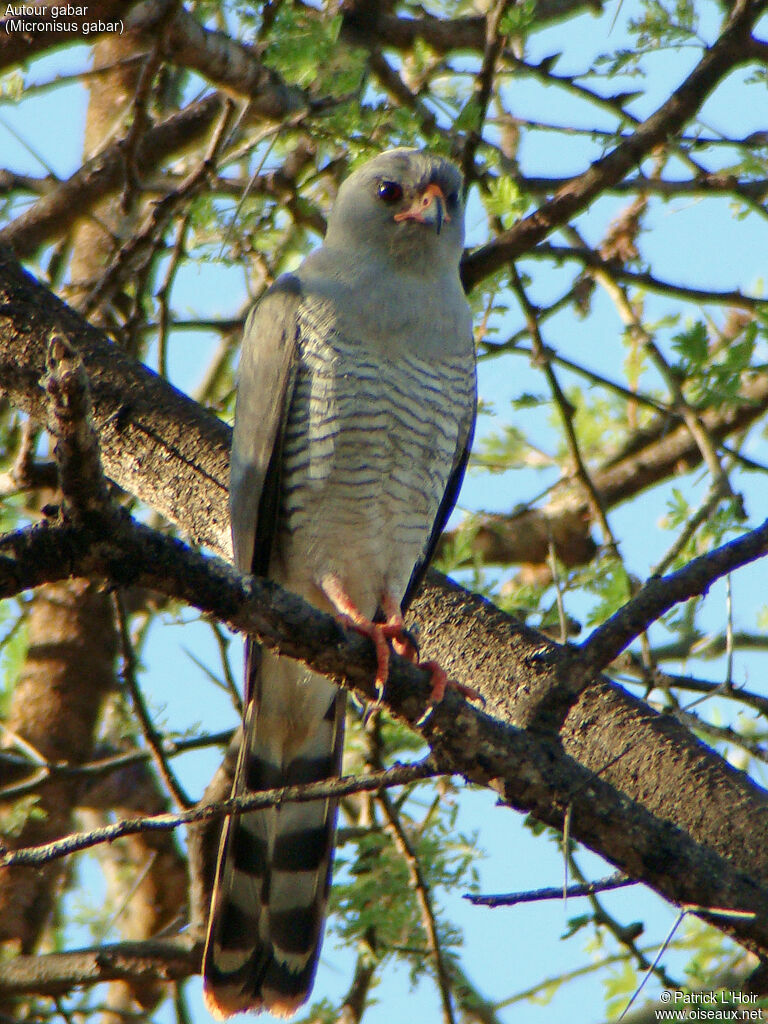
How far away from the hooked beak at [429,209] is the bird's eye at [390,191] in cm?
8

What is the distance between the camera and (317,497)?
3.36 metres

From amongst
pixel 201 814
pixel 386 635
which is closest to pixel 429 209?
pixel 386 635

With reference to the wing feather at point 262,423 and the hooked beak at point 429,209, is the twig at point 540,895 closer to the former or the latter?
the wing feather at point 262,423

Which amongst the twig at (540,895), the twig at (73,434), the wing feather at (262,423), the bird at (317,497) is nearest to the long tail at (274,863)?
the bird at (317,497)

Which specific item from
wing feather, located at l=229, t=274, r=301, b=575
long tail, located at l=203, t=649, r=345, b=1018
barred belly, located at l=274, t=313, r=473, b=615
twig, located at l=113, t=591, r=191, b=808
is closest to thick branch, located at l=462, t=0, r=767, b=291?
barred belly, located at l=274, t=313, r=473, b=615

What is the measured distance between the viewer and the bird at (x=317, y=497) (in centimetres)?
321

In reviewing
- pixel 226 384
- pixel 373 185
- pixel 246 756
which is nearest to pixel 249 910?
pixel 246 756

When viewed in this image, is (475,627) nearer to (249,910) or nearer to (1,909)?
(249,910)

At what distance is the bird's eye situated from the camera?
3.77 metres

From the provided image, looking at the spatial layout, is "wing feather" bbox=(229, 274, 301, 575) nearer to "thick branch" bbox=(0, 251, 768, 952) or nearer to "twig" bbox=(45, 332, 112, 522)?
"thick branch" bbox=(0, 251, 768, 952)

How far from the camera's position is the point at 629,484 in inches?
197

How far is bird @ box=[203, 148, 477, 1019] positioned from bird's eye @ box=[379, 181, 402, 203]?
0.09 m

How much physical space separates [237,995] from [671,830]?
150 centimetres

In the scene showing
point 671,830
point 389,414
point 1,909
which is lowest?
point 671,830
